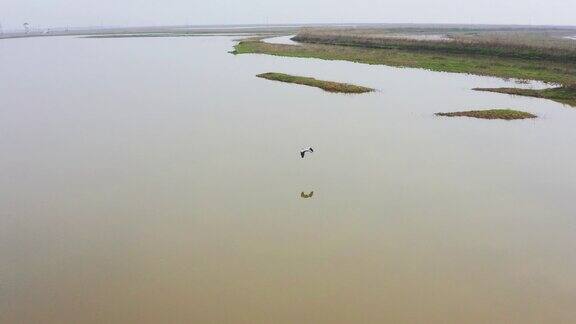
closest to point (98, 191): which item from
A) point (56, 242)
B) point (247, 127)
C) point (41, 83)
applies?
point (56, 242)

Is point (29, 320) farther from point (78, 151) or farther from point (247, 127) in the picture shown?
point (247, 127)

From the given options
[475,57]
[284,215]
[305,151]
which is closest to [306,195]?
[284,215]

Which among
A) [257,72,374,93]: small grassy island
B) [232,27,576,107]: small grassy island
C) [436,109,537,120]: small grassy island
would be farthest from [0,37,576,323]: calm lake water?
[232,27,576,107]: small grassy island

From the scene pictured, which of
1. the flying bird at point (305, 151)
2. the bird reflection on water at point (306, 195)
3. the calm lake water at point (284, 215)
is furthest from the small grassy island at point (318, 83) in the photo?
the bird reflection on water at point (306, 195)

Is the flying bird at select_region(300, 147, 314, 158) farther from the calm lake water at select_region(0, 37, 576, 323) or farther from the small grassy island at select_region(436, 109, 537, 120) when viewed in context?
the small grassy island at select_region(436, 109, 537, 120)

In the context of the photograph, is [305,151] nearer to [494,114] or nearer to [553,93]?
[494,114]

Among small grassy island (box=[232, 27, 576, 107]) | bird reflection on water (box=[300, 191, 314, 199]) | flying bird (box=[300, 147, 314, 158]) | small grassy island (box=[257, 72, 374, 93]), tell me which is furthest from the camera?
small grassy island (box=[232, 27, 576, 107])
